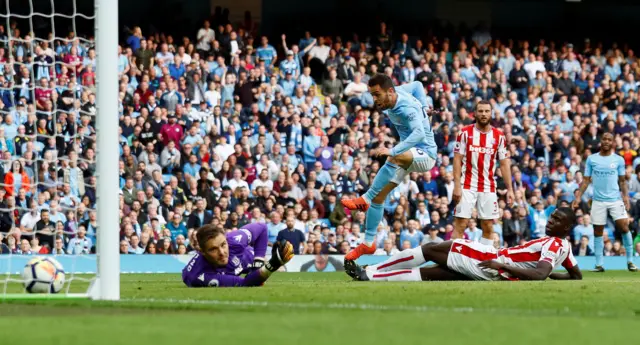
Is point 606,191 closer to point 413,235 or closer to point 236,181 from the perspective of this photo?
point 413,235

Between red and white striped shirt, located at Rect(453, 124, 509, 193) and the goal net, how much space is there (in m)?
4.97

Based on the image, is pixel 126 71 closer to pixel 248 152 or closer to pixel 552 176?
pixel 248 152

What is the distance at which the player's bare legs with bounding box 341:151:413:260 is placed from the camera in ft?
44.8

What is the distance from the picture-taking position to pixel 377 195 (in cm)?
1392

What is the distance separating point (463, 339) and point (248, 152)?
17564 millimetres

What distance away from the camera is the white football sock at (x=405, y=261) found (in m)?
12.5

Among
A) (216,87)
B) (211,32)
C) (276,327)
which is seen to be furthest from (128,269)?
(276,327)

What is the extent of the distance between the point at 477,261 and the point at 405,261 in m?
0.78

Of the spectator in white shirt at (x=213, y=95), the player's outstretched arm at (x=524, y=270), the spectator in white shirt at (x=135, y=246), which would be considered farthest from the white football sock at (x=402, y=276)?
the spectator in white shirt at (x=213, y=95)

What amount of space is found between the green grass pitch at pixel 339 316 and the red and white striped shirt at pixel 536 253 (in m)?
1.34

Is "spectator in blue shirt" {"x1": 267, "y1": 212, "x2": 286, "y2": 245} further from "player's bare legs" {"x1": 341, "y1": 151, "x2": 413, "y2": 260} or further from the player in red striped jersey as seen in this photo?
"player's bare legs" {"x1": 341, "y1": 151, "x2": 413, "y2": 260}

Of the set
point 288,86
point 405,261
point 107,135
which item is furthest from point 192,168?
point 107,135

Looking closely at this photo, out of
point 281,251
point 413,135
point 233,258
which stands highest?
point 413,135

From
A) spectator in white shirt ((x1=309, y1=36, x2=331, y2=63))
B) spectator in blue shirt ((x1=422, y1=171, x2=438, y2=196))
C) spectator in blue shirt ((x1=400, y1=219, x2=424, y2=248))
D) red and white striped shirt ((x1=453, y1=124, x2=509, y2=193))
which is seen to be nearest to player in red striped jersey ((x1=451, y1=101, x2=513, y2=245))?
red and white striped shirt ((x1=453, y1=124, x2=509, y2=193))
